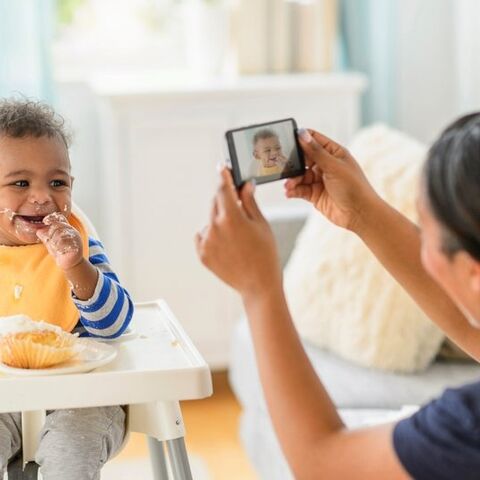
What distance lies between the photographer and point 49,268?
5.09 ft

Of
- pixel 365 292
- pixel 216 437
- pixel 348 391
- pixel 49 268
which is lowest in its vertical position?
pixel 216 437

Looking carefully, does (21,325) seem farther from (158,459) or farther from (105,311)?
(158,459)

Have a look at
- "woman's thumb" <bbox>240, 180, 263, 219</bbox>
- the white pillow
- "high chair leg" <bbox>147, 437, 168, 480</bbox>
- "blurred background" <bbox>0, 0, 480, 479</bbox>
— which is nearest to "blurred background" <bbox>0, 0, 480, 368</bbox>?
"blurred background" <bbox>0, 0, 480, 479</bbox>

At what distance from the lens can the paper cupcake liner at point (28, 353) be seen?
1.35 meters

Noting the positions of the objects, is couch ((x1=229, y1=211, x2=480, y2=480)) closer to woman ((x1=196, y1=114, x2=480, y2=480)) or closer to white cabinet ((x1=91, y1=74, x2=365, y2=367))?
white cabinet ((x1=91, y1=74, x2=365, y2=367))

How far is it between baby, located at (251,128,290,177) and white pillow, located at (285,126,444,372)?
3.78ft

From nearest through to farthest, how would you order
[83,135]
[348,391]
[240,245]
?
1. [240,245]
2. [348,391]
3. [83,135]

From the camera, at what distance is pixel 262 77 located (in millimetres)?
3492

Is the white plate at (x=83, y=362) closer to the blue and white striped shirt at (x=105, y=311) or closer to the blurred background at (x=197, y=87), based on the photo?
the blue and white striped shirt at (x=105, y=311)

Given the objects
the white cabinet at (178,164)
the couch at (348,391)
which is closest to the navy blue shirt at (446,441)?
the couch at (348,391)

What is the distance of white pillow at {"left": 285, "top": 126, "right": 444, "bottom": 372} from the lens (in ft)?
8.29

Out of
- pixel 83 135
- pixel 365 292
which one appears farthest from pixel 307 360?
pixel 83 135

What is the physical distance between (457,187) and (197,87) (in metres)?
2.25

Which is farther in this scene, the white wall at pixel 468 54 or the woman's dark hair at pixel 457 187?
the white wall at pixel 468 54
